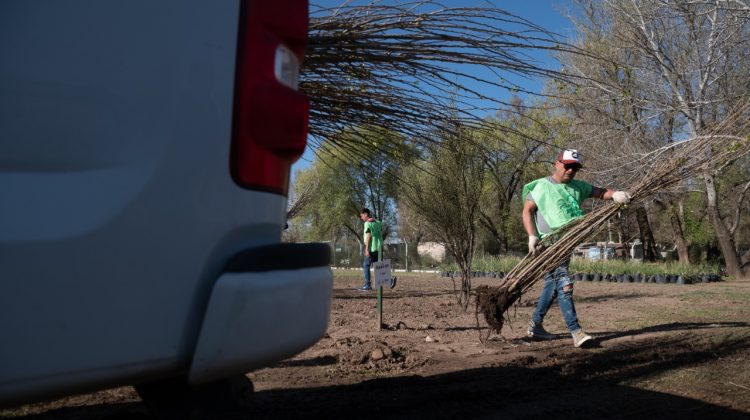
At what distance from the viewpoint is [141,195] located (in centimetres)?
133

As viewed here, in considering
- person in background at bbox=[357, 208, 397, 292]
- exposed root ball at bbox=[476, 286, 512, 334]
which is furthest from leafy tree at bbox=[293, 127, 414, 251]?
exposed root ball at bbox=[476, 286, 512, 334]

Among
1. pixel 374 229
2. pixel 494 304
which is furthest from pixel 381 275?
pixel 374 229

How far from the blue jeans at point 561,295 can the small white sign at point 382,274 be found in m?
1.70

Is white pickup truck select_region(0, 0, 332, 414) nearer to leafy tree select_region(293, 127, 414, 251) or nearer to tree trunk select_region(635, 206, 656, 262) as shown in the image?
leafy tree select_region(293, 127, 414, 251)

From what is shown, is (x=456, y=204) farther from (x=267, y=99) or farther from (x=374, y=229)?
(x=267, y=99)

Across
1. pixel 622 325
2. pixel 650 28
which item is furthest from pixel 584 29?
pixel 622 325

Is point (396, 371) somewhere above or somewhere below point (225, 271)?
below

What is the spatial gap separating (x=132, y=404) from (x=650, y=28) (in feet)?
50.2

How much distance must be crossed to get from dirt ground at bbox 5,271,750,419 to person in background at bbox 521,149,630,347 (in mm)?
373

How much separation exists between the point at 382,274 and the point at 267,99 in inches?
211

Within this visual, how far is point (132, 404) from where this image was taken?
3.35m

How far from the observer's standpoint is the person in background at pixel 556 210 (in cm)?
552

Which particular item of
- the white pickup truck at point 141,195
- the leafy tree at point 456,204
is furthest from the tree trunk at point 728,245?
the white pickup truck at point 141,195

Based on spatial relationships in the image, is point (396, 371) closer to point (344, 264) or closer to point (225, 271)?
point (225, 271)
